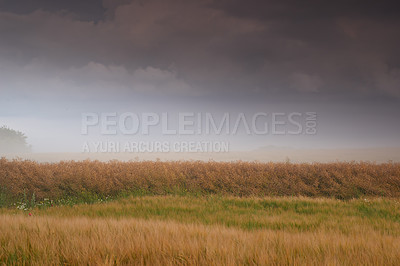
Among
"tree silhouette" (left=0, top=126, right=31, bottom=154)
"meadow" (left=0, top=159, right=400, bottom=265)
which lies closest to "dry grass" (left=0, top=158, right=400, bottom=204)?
"meadow" (left=0, top=159, right=400, bottom=265)

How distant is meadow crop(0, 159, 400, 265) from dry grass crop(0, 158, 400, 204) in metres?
0.05

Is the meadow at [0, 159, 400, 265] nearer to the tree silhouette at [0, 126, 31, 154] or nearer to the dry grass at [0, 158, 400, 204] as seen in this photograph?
the dry grass at [0, 158, 400, 204]

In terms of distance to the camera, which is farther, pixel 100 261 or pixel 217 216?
pixel 217 216

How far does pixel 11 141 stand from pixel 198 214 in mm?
53766

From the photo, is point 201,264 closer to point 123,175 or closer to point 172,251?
A: point 172,251

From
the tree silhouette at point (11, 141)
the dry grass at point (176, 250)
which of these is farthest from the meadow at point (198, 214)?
the tree silhouette at point (11, 141)

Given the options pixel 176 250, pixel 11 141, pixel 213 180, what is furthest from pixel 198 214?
pixel 11 141

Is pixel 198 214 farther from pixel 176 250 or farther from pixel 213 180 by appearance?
pixel 213 180

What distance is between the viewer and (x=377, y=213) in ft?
28.3

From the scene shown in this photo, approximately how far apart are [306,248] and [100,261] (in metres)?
2.37

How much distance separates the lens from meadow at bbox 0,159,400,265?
323 cm

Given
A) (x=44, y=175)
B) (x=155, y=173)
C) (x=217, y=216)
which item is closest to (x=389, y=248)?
(x=217, y=216)

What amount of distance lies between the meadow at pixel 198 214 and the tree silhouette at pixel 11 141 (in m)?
39.7

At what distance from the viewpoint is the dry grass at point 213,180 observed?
13211 mm
